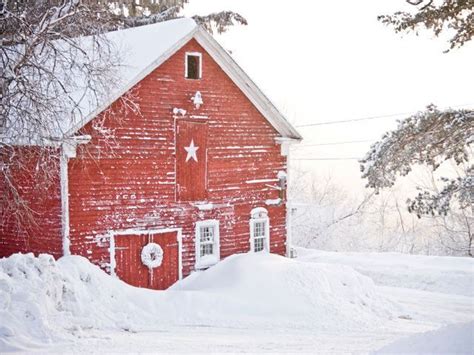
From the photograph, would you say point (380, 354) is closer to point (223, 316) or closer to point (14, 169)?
point (223, 316)

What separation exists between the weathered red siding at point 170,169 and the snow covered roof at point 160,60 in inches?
10.4

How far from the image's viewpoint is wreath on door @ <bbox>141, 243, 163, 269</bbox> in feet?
61.5

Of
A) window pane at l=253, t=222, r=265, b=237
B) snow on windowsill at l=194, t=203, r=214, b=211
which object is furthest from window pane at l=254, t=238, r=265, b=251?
snow on windowsill at l=194, t=203, r=214, b=211

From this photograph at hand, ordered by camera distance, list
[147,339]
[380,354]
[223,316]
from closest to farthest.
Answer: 1. [380,354]
2. [147,339]
3. [223,316]

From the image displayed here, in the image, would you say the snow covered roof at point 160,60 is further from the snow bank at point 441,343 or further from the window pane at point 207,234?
the snow bank at point 441,343

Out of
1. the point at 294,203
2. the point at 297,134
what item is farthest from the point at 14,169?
the point at 294,203

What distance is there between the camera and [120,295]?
15891 millimetres

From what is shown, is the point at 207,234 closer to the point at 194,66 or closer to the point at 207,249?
the point at 207,249

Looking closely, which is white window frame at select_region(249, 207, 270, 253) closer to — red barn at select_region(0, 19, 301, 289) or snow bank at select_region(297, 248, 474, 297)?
red barn at select_region(0, 19, 301, 289)

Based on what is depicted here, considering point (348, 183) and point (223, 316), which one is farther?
point (348, 183)

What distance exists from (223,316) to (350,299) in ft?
12.3

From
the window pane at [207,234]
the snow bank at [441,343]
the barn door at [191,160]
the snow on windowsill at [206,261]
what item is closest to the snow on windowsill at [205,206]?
the barn door at [191,160]

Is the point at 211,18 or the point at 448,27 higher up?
the point at 211,18

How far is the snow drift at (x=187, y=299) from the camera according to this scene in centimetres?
1291
